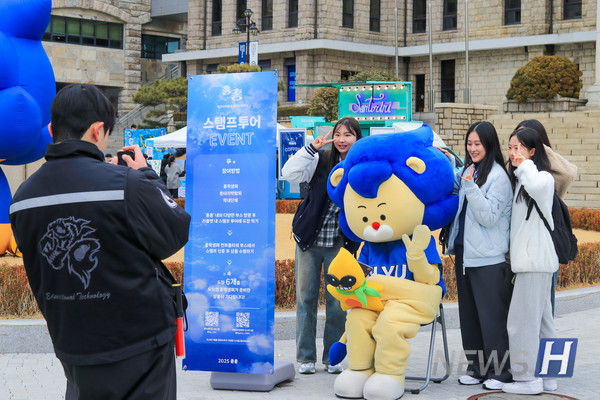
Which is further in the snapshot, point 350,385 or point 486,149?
point 486,149

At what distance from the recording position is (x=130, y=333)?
324cm

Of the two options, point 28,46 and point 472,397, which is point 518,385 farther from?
point 28,46

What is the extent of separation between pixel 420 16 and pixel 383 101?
1965 cm

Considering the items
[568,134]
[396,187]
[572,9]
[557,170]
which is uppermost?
[572,9]

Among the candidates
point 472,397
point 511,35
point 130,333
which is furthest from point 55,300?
point 511,35

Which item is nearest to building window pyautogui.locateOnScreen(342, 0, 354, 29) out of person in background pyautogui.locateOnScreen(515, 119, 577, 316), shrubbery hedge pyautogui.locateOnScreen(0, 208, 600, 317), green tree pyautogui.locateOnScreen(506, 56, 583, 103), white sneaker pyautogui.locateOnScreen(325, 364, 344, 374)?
green tree pyautogui.locateOnScreen(506, 56, 583, 103)

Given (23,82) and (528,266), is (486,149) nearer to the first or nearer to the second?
(528,266)

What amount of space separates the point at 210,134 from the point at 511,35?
36.9m

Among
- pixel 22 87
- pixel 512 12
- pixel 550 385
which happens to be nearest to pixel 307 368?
pixel 550 385

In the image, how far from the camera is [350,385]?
19.0ft

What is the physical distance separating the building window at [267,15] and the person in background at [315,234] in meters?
39.0

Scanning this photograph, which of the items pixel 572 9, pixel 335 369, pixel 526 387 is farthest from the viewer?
pixel 572 9

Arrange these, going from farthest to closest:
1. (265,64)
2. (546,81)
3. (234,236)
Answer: (265,64) < (546,81) < (234,236)

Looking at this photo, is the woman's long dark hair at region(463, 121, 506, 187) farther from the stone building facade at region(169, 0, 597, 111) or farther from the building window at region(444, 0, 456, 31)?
the building window at region(444, 0, 456, 31)
